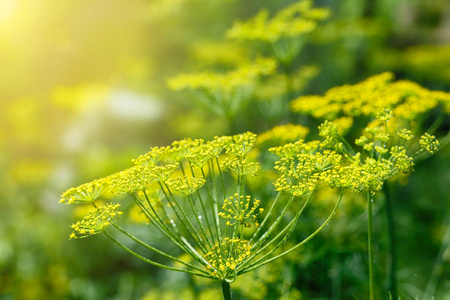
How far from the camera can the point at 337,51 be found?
6.48m

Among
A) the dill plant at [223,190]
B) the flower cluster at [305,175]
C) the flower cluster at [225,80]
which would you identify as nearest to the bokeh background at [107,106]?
the flower cluster at [225,80]

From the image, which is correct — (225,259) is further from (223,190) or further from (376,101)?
(376,101)

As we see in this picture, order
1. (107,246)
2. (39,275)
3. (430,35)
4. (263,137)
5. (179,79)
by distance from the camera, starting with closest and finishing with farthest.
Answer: (263,137) < (179,79) < (39,275) < (107,246) < (430,35)

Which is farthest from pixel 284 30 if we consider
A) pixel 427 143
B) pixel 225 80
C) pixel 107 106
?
pixel 107 106

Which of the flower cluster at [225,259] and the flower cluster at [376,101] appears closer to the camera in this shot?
the flower cluster at [225,259]

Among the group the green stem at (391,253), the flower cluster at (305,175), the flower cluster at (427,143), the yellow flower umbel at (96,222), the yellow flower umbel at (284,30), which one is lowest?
the green stem at (391,253)

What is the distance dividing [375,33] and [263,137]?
143 inches

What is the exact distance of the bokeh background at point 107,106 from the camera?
397 centimetres

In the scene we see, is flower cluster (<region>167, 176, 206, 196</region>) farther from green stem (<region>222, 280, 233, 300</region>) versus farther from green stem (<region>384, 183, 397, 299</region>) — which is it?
green stem (<region>384, 183, 397, 299</region>)

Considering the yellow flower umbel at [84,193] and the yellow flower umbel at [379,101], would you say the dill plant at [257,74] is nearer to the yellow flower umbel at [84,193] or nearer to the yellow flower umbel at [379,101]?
the yellow flower umbel at [379,101]

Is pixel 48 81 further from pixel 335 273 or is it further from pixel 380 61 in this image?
pixel 335 273

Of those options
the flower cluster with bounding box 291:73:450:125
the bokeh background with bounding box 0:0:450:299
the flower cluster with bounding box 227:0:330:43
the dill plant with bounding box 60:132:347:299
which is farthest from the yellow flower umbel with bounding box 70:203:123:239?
the bokeh background with bounding box 0:0:450:299

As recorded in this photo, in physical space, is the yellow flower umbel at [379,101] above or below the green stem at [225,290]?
above

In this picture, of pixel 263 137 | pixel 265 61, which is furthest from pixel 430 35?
pixel 263 137
